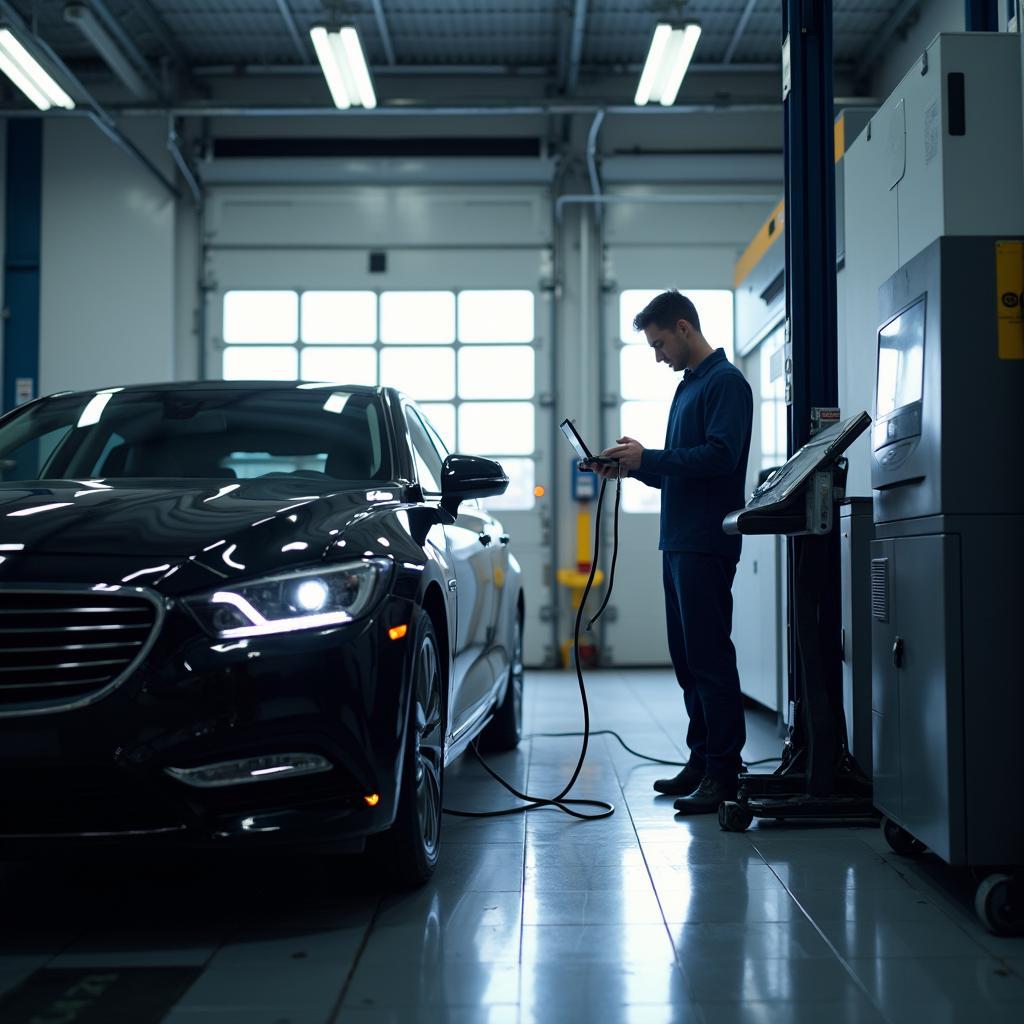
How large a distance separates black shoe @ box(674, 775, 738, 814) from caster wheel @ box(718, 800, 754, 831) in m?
0.24

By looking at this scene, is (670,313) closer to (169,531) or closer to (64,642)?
(169,531)

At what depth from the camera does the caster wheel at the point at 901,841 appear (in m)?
3.17

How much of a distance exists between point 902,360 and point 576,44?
279 inches

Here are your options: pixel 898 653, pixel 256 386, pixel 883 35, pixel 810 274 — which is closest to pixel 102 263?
pixel 883 35

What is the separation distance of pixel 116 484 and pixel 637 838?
1.77 meters

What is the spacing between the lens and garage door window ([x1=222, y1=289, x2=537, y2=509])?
1002 cm

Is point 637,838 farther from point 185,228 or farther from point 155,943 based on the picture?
point 185,228

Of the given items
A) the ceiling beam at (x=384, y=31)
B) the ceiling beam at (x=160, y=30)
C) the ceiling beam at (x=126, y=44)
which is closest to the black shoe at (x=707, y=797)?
the ceiling beam at (x=384, y=31)

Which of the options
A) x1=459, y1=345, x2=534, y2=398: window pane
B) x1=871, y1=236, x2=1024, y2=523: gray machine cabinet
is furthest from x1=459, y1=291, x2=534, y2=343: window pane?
x1=871, y1=236, x2=1024, y2=523: gray machine cabinet

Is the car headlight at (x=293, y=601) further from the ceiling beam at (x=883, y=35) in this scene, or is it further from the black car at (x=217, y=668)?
the ceiling beam at (x=883, y=35)

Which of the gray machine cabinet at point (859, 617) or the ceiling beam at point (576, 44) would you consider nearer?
the gray machine cabinet at point (859, 617)

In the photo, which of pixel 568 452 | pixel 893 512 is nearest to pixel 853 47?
pixel 568 452

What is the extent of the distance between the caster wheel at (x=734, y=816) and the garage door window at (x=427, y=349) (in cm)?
654

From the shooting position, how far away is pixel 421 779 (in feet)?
9.23
